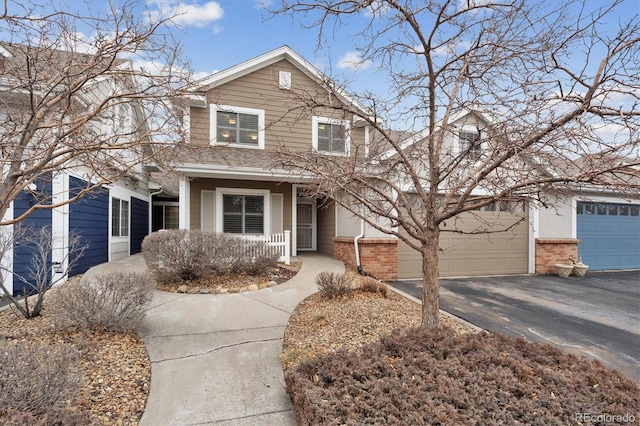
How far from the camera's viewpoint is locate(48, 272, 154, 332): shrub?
166 inches

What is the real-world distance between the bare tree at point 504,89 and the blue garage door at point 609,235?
10.1m

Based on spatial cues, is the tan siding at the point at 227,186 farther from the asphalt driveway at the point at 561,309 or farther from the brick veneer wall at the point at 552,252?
the brick veneer wall at the point at 552,252

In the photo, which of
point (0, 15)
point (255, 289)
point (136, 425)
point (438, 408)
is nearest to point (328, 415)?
point (438, 408)

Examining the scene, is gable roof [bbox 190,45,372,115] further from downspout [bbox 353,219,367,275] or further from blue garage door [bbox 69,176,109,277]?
downspout [bbox 353,219,367,275]

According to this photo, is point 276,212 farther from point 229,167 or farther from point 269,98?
point 269,98

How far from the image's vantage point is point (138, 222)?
45.2 feet

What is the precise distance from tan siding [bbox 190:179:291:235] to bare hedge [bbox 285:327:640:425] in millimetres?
7857

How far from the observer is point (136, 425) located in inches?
115

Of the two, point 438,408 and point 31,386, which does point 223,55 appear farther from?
point 438,408

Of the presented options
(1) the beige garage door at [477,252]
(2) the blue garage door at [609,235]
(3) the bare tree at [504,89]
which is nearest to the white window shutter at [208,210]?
(1) the beige garage door at [477,252]

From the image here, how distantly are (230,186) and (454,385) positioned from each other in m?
9.27

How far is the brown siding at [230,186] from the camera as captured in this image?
10.4 m

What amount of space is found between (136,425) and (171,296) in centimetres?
365

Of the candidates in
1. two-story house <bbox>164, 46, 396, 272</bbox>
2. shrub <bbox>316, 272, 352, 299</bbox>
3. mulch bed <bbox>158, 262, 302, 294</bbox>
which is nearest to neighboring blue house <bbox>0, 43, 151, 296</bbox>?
two-story house <bbox>164, 46, 396, 272</bbox>
